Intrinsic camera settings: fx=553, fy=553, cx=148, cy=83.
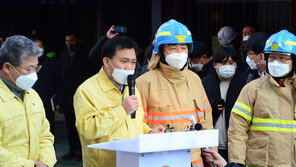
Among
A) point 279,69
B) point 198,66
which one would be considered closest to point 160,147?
point 279,69

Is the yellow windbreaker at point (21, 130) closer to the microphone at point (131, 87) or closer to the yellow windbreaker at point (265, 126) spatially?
the microphone at point (131, 87)

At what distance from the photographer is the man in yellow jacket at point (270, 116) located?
4691 millimetres

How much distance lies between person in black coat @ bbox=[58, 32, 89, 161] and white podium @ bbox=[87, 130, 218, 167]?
495 centimetres

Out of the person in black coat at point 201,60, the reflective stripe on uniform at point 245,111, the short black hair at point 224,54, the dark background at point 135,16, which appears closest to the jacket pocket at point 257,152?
the reflective stripe on uniform at point 245,111

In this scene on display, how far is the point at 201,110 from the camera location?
16.3ft

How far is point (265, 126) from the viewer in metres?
4.71

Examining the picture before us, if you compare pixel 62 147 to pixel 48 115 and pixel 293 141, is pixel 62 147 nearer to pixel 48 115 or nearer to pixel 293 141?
pixel 48 115

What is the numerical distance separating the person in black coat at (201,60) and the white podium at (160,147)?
3.53m

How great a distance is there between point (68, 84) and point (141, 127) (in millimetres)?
4439

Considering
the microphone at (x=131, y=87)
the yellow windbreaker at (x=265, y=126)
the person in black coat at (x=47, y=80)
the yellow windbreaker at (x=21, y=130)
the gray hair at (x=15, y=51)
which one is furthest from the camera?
the person in black coat at (x=47, y=80)

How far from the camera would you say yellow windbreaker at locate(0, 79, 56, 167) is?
3.72 meters

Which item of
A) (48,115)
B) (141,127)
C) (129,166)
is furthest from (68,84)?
(129,166)

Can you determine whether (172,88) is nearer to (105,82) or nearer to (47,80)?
(105,82)

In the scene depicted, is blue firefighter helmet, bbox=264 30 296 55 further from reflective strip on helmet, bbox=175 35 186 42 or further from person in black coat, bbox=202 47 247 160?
person in black coat, bbox=202 47 247 160
